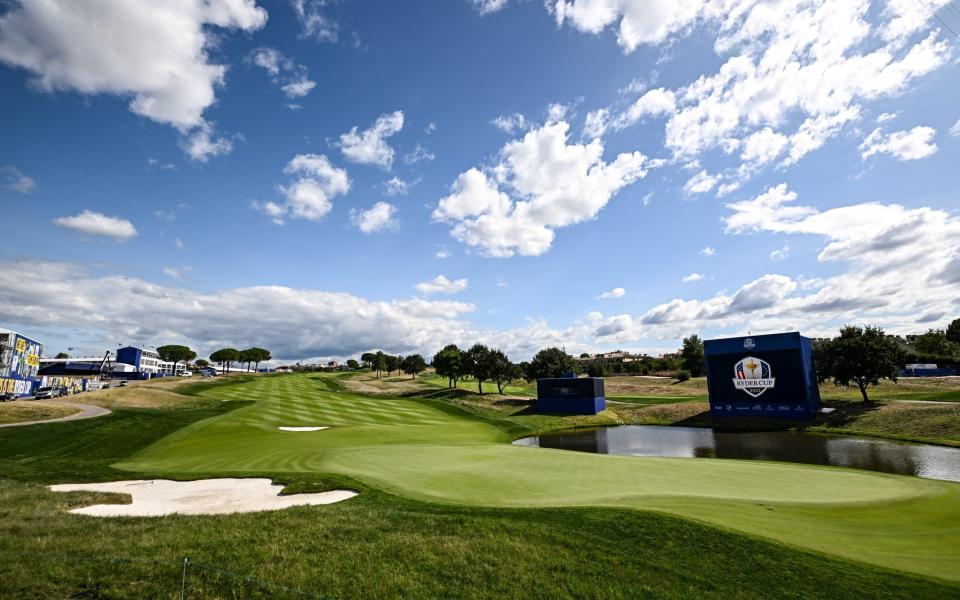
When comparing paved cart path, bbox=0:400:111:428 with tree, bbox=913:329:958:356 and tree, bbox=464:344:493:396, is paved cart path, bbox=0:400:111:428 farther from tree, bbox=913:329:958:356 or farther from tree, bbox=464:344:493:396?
tree, bbox=913:329:958:356

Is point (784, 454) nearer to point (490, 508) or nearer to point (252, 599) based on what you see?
point (490, 508)

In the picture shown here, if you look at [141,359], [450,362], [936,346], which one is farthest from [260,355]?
[936,346]

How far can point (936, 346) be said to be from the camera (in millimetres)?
108125

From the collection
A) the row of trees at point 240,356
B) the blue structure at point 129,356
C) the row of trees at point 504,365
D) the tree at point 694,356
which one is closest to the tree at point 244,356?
the row of trees at point 240,356

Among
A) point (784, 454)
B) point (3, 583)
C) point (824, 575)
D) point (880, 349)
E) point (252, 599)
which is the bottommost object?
point (784, 454)

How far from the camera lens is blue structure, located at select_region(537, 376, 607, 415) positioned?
61.4m

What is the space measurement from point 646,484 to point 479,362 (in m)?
65.7

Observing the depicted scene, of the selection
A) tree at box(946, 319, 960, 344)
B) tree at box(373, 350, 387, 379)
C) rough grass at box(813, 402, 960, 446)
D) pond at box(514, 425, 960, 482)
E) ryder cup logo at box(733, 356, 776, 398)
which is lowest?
pond at box(514, 425, 960, 482)

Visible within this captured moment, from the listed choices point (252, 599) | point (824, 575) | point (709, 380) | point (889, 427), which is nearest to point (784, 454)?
point (889, 427)

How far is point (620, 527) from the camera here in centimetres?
1198

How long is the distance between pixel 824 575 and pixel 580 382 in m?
54.2

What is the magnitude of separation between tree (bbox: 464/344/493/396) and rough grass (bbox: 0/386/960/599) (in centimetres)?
6957

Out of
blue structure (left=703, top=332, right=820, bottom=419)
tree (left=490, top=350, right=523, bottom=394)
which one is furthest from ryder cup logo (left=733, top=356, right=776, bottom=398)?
tree (left=490, top=350, right=523, bottom=394)

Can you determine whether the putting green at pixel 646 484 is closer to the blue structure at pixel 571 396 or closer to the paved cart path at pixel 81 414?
the paved cart path at pixel 81 414
